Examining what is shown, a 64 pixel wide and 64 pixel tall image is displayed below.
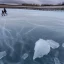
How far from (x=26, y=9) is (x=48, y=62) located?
26.5 inches

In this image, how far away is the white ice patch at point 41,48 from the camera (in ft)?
5.33

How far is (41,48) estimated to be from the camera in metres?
1.64

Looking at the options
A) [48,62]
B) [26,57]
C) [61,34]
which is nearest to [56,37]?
[61,34]

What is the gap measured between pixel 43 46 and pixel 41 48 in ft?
0.11

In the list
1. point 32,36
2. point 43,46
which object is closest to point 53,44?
point 43,46

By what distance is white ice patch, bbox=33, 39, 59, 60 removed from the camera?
5.33 ft

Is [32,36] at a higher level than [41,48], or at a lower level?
higher

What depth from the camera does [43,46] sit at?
164 cm

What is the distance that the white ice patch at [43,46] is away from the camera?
64.0 inches

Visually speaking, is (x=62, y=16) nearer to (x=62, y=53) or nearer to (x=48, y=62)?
(x=62, y=53)

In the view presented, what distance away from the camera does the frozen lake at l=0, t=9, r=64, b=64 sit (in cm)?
164

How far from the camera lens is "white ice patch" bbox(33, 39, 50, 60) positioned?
1.62 metres

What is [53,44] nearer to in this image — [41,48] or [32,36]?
[41,48]

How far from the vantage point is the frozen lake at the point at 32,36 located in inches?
64.5
